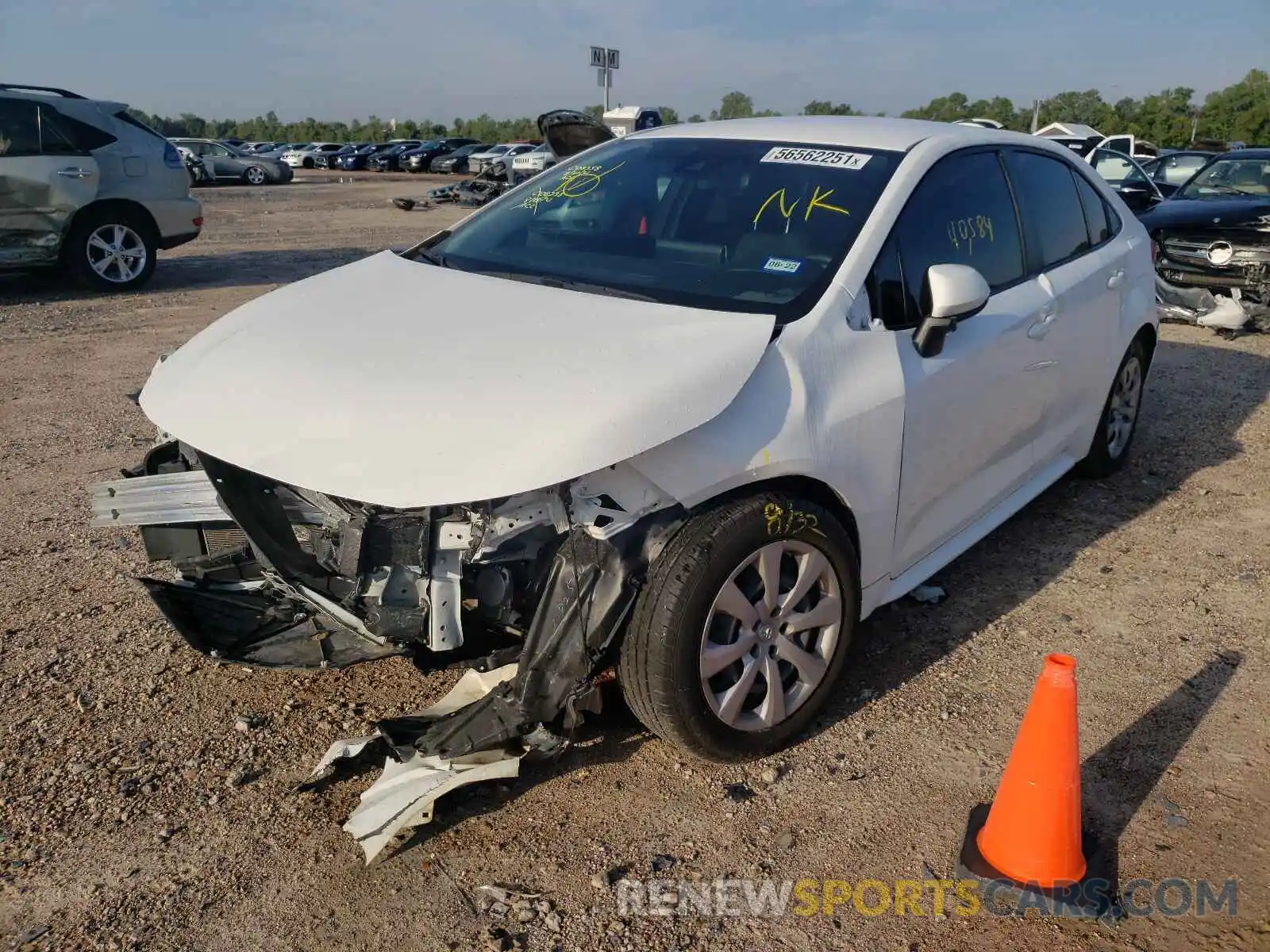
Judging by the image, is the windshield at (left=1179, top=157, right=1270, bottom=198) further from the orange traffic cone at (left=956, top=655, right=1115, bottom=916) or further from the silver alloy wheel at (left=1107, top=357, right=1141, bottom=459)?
the orange traffic cone at (left=956, top=655, right=1115, bottom=916)

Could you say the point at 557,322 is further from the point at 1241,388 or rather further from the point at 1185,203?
the point at 1185,203

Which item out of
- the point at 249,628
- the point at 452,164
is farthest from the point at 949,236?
the point at 452,164

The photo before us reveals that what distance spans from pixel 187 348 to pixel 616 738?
73.1 inches

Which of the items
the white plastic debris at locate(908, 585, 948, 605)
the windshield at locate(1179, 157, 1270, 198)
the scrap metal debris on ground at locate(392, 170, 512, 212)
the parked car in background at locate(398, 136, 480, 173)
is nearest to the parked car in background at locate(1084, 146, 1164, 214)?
the windshield at locate(1179, 157, 1270, 198)

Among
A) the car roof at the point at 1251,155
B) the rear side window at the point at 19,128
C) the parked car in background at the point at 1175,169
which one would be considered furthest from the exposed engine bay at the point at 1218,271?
the rear side window at the point at 19,128

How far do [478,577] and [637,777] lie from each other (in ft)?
2.59

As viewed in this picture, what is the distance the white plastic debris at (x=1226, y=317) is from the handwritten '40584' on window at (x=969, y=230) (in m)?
6.61

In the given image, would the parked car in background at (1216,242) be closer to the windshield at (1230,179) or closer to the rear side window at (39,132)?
the windshield at (1230,179)

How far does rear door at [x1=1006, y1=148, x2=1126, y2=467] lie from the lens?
4148 millimetres

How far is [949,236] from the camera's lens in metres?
3.58

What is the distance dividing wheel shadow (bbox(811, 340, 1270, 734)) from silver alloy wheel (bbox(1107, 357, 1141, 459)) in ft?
0.80

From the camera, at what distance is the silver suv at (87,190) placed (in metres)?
9.61

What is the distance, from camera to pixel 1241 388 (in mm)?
7371

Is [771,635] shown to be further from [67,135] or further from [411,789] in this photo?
[67,135]
